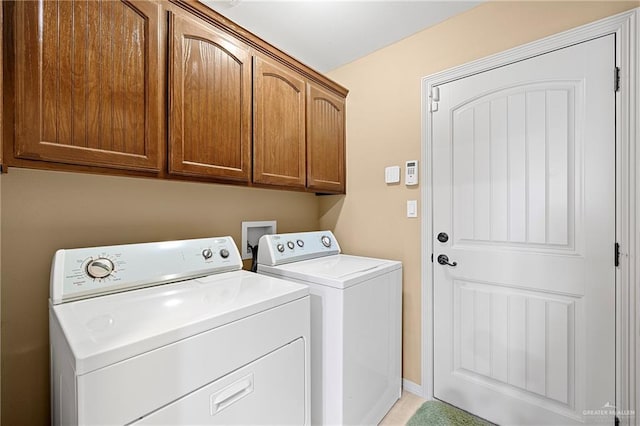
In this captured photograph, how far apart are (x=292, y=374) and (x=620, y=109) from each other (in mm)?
1869

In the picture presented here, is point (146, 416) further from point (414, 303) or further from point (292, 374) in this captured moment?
point (414, 303)

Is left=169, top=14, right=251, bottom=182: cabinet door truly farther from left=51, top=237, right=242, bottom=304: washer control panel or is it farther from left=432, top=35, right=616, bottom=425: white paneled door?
left=432, top=35, right=616, bottom=425: white paneled door

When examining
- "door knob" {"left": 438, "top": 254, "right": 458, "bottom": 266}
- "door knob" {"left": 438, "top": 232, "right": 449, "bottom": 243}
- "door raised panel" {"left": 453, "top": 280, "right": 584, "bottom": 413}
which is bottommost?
"door raised panel" {"left": 453, "top": 280, "right": 584, "bottom": 413}

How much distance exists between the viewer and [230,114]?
1.50 m

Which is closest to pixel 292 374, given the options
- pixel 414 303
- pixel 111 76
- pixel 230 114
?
pixel 414 303

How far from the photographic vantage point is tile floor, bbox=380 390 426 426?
1.69 metres

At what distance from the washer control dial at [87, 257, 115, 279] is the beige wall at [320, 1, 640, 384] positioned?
1.60 m

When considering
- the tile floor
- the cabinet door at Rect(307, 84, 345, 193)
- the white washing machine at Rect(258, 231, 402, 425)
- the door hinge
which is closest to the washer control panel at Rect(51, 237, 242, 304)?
the white washing machine at Rect(258, 231, 402, 425)

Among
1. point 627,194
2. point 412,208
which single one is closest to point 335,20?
point 412,208

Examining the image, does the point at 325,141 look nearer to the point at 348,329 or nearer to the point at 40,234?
the point at 348,329

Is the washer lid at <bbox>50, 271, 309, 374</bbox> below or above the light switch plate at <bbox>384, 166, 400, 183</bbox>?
below

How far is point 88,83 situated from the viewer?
1066 millimetres

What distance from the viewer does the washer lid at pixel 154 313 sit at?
28.7 inches

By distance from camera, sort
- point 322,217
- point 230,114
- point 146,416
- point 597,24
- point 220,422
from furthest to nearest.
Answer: point 322,217 → point 230,114 → point 597,24 → point 220,422 → point 146,416
